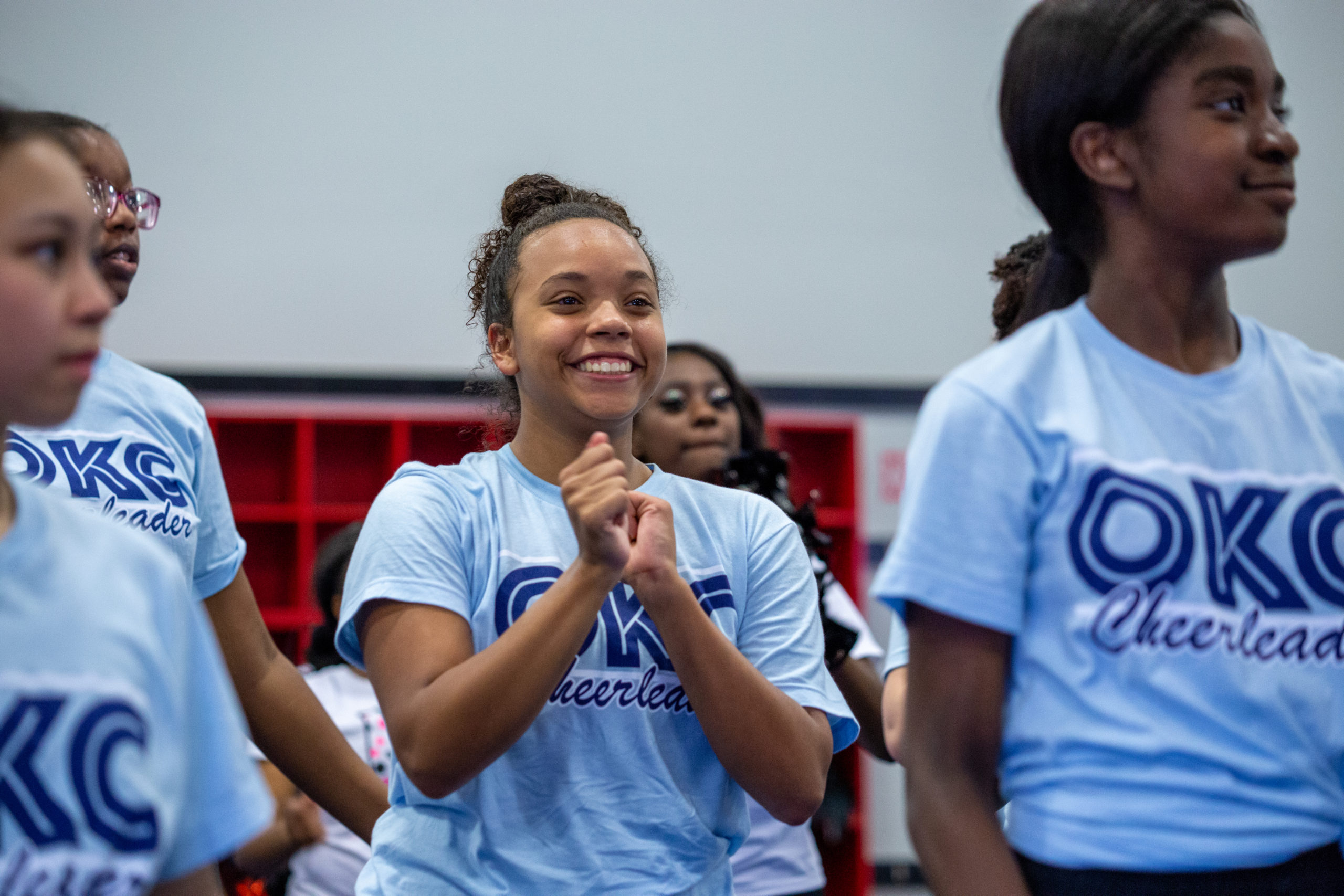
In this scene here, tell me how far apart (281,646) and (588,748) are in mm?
3032

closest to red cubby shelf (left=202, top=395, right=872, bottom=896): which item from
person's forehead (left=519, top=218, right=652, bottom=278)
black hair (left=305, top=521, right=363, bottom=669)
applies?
black hair (left=305, top=521, right=363, bottom=669)

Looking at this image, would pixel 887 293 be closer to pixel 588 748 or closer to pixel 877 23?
pixel 877 23

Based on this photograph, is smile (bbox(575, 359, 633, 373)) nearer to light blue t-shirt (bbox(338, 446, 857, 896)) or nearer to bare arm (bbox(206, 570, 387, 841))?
light blue t-shirt (bbox(338, 446, 857, 896))

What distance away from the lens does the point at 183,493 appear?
5.14 ft

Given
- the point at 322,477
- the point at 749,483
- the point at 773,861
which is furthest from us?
the point at 322,477

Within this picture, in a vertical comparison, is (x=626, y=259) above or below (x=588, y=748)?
above

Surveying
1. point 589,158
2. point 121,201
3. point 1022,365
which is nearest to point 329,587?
point 121,201

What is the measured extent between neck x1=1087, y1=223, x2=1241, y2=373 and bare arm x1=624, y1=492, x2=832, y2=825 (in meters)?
0.48

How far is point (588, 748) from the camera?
1.27 metres

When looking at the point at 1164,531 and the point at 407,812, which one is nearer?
the point at 1164,531

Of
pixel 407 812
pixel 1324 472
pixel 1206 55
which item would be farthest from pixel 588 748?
pixel 1206 55

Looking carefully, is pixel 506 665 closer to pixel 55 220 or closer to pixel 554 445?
pixel 554 445

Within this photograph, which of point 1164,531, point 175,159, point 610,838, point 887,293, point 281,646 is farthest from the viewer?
point 887,293

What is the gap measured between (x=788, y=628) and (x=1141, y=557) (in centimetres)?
54
